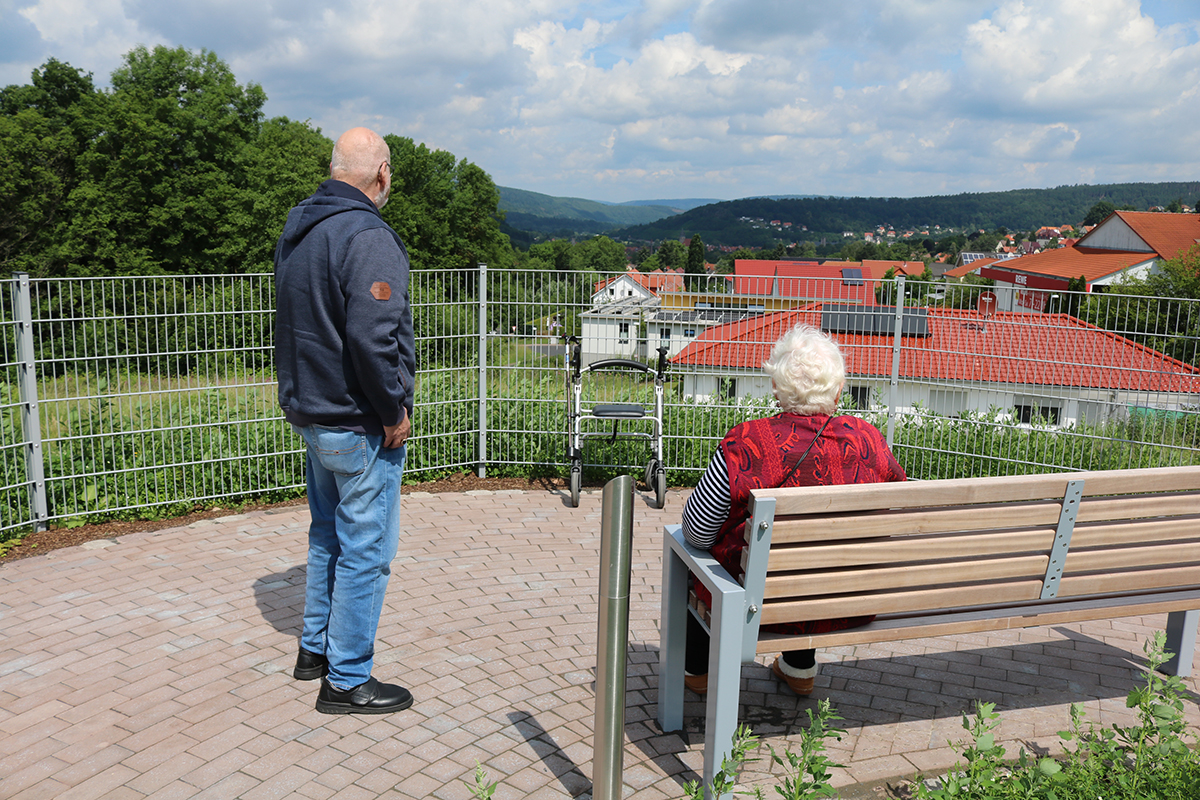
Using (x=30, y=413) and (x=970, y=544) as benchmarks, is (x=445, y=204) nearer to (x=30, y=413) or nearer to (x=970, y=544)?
(x=30, y=413)

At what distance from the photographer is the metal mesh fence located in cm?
591

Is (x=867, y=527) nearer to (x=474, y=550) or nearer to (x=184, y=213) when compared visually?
(x=474, y=550)

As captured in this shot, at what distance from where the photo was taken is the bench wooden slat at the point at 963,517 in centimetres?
279

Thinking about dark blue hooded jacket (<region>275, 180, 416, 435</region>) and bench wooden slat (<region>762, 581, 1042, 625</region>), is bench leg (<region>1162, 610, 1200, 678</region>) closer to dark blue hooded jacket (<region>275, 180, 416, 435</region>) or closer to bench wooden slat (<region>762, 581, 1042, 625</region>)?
bench wooden slat (<region>762, 581, 1042, 625</region>)

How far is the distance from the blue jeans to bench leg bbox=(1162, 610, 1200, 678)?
3.56 metres

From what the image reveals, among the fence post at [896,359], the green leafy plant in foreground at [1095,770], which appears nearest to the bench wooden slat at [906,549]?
the green leafy plant in foreground at [1095,770]

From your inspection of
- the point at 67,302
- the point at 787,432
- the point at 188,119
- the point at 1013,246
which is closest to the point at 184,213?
the point at 188,119

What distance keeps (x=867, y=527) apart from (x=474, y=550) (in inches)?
132

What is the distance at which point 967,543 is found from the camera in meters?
3.03

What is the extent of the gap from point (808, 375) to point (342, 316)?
1748 mm

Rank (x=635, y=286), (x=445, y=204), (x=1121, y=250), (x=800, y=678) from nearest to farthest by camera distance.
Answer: (x=800, y=678) → (x=635, y=286) → (x=445, y=204) → (x=1121, y=250)

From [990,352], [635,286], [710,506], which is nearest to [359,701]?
[710,506]

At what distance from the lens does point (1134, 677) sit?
4.09m

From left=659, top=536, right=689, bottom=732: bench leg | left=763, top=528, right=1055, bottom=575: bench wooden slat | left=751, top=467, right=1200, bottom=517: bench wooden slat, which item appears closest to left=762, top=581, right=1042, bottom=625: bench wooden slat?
left=763, top=528, right=1055, bottom=575: bench wooden slat
